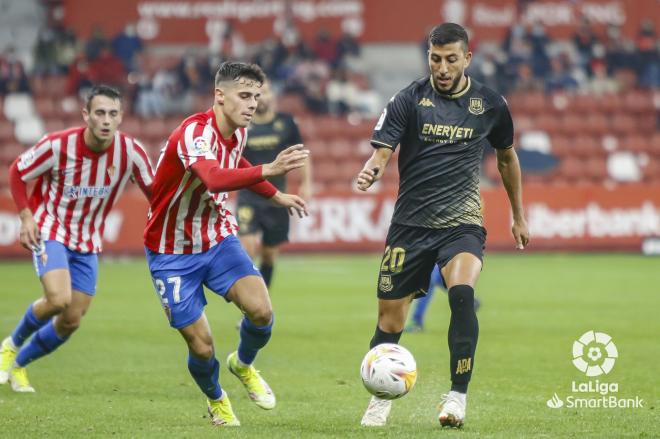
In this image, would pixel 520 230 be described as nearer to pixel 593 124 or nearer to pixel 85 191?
pixel 85 191

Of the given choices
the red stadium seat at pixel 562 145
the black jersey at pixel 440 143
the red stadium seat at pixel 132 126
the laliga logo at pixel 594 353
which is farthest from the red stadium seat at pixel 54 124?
the black jersey at pixel 440 143

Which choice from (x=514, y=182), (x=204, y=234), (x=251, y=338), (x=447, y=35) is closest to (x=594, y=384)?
(x=514, y=182)

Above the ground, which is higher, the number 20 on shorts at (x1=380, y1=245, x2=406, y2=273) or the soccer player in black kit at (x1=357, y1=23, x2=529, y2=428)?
the soccer player in black kit at (x1=357, y1=23, x2=529, y2=428)

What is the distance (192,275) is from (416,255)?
1423mm

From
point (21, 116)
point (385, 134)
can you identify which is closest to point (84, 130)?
point (385, 134)

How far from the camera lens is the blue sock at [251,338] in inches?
305

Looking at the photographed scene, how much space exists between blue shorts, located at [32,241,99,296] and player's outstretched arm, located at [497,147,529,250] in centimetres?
326

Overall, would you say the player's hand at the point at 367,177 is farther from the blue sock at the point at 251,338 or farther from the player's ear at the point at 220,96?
the blue sock at the point at 251,338

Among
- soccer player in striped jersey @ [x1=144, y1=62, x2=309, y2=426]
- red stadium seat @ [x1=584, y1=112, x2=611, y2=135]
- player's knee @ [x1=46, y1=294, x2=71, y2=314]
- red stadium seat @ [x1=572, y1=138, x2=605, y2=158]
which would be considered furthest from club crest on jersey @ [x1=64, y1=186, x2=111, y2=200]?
red stadium seat @ [x1=584, y1=112, x2=611, y2=135]

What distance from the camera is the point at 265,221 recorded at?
41.7ft

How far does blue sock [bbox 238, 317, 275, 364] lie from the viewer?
7.75m

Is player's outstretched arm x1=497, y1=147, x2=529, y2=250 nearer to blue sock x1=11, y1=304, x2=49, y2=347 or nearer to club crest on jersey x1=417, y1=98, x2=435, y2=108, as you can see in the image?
club crest on jersey x1=417, y1=98, x2=435, y2=108

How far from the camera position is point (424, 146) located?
24.4 feet

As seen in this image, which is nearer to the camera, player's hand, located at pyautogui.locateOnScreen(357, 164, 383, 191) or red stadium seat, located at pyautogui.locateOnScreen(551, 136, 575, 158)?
player's hand, located at pyautogui.locateOnScreen(357, 164, 383, 191)
